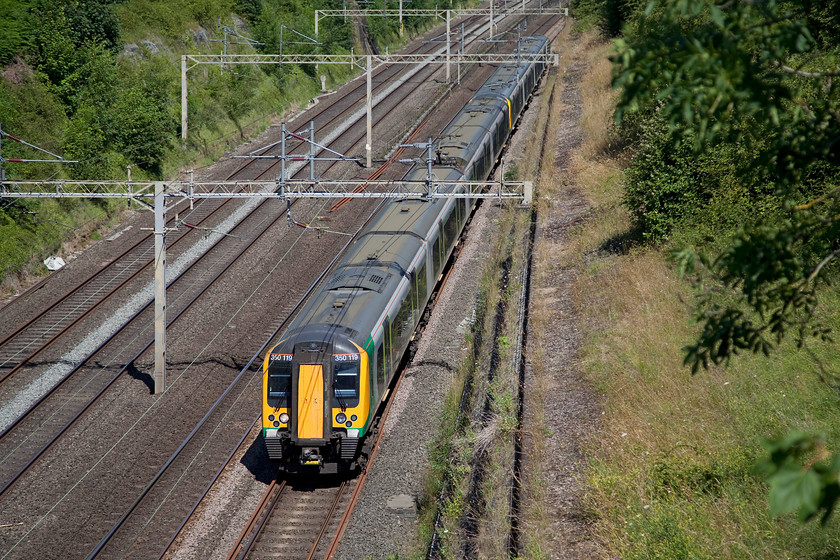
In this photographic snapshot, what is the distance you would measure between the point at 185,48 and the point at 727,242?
34206 mm

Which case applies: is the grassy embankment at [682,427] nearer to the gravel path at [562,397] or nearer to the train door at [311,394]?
the gravel path at [562,397]

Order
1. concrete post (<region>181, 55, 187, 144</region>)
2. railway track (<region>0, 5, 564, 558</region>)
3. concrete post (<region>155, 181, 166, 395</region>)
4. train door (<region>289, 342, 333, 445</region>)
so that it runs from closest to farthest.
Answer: railway track (<region>0, 5, 564, 558</region>)
train door (<region>289, 342, 333, 445</region>)
concrete post (<region>155, 181, 166, 395</region>)
concrete post (<region>181, 55, 187, 144</region>)

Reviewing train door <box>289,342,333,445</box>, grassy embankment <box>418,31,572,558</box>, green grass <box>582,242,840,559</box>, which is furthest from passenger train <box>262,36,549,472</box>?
green grass <box>582,242,840,559</box>

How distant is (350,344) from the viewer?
15.0m

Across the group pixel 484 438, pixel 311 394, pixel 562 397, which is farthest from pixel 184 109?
pixel 484 438

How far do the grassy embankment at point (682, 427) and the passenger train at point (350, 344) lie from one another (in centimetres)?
437

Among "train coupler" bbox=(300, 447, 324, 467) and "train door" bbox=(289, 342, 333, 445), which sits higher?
"train door" bbox=(289, 342, 333, 445)

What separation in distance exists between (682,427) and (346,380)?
6.12 m

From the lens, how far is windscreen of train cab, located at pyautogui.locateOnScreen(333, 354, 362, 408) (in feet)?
49.0

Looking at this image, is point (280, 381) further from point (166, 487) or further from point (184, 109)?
point (184, 109)

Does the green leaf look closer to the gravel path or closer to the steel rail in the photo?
the gravel path

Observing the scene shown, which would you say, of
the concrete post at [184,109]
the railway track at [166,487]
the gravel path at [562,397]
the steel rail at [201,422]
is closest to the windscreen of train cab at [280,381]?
the railway track at [166,487]

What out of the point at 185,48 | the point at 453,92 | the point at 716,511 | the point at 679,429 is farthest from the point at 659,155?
the point at 185,48

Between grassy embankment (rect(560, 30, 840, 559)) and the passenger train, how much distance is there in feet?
14.3
